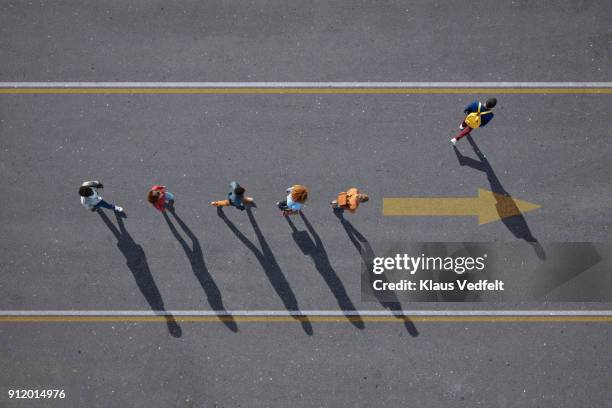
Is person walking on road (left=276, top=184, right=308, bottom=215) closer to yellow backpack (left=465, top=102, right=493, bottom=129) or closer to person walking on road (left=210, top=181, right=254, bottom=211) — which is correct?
person walking on road (left=210, top=181, right=254, bottom=211)

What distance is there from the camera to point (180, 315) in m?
8.43

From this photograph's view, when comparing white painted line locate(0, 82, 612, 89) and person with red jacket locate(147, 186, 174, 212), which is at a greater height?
white painted line locate(0, 82, 612, 89)

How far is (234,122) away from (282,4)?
7.89ft

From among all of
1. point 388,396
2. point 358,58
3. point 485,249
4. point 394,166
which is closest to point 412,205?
point 394,166

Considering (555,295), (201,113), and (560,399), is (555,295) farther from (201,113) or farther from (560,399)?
(201,113)

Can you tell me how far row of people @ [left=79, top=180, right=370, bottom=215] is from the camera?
751 centimetres

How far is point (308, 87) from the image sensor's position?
28.3 feet

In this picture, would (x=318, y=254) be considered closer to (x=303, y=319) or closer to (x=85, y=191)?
(x=303, y=319)

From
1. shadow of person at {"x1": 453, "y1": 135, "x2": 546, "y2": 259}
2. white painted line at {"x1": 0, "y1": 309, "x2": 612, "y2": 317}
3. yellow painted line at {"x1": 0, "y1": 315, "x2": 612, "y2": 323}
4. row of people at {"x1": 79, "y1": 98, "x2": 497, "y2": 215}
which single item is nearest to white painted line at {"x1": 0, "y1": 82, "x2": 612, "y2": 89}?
row of people at {"x1": 79, "y1": 98, "x2": 497, "y2": 215}

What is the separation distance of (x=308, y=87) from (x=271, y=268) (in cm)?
342

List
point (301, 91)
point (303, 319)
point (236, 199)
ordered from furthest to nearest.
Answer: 1. point (301, 91)
2. point (303, 319)
3. point (236, 199)

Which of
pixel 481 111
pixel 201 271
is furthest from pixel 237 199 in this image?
pixel 481 111

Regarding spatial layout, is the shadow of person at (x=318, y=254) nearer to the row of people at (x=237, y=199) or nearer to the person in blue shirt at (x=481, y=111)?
the row of people at (x=237, y=199)

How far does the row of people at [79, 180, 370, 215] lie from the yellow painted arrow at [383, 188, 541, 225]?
699mm
